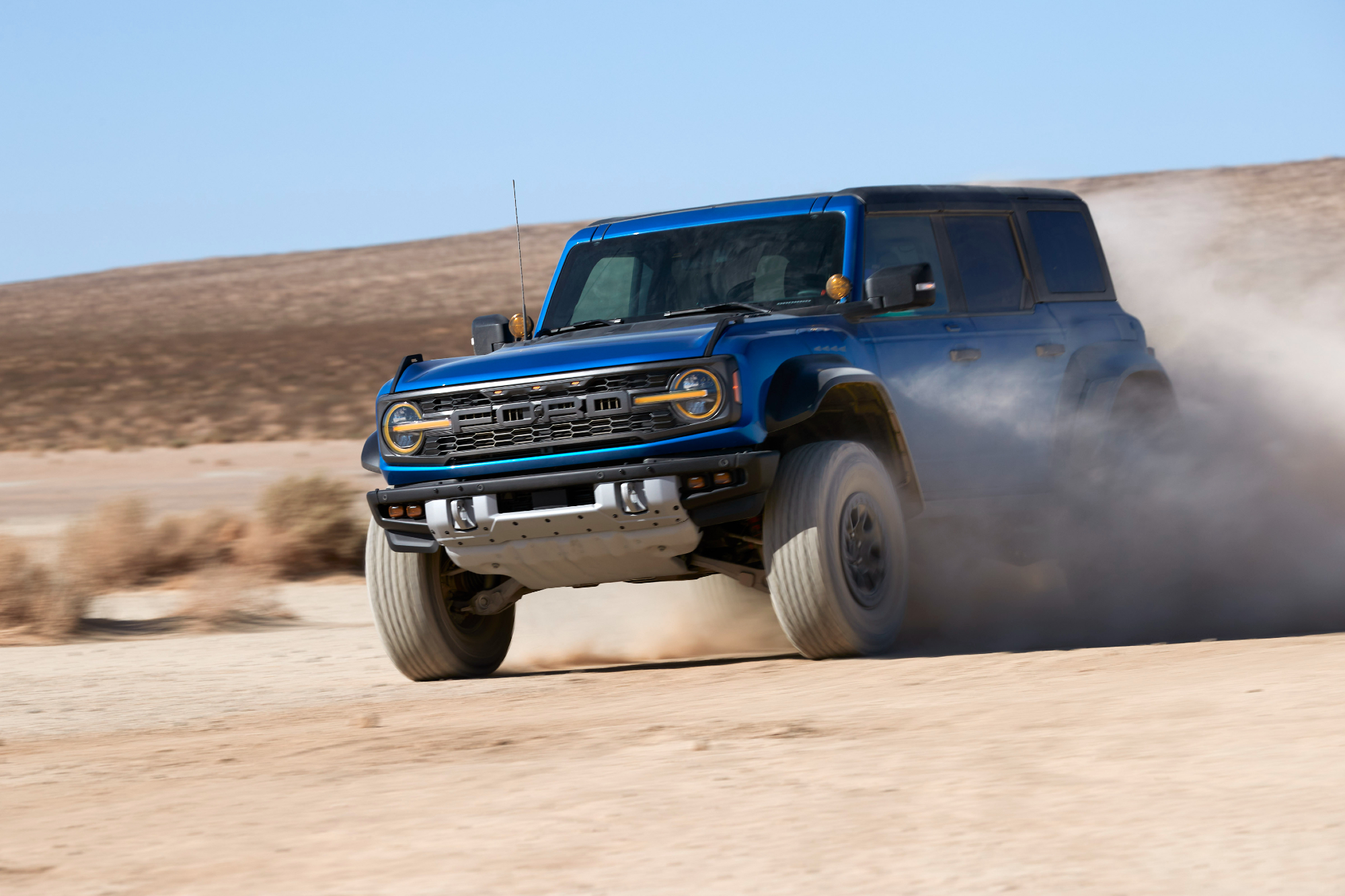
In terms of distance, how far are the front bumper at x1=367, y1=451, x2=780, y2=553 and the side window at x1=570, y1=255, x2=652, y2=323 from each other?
1.52m

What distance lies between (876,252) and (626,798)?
4136 mm

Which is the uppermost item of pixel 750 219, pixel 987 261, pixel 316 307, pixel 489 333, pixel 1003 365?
pixel 316 307

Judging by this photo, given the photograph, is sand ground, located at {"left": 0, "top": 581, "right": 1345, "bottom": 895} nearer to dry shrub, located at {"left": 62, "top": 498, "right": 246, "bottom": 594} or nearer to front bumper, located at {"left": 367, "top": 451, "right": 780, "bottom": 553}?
front bumper, located at {"left": 367, "top": 451, "right": 780, "bottom": 553}

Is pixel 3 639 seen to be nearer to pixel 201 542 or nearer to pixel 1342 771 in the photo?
pixel 201 542

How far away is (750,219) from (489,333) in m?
1.41

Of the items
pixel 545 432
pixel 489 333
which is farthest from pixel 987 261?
pixel 545 432

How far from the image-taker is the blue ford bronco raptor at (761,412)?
7.53 metres

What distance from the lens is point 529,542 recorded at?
7.70m

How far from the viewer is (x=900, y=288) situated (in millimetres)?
8023

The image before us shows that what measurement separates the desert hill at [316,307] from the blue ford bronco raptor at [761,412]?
3.17m

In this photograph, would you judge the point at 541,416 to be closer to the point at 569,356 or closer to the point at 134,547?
the point at 569,356

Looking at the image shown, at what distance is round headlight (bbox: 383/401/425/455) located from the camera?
26.1ft

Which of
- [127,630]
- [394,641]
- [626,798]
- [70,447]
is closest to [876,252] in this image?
[394,641]

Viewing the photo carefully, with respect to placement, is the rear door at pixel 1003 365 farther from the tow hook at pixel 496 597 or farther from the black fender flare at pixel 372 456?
the black fender flare at pixel 372 456
